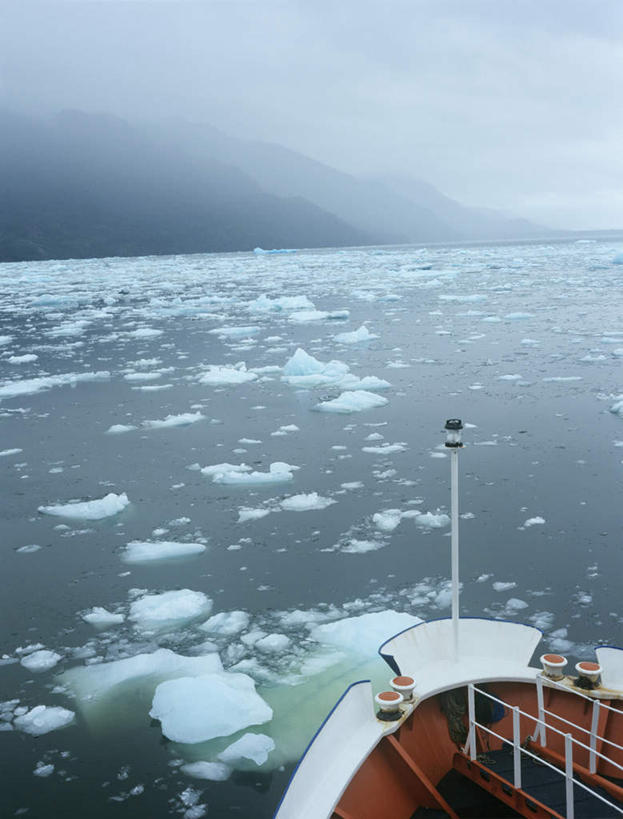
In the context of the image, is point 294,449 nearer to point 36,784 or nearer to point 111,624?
point 111,624

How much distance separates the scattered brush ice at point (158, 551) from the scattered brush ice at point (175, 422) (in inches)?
151

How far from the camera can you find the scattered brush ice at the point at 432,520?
5.98 m

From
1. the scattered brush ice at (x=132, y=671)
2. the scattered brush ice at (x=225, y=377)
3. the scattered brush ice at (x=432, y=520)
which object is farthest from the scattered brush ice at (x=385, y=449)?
the scattered brush ice at (x=225, y=377)

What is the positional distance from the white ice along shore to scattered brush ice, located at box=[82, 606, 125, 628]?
6.94 metres

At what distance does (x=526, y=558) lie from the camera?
5328mm

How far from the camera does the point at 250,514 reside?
6.40m

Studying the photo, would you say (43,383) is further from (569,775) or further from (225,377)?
(569,775)

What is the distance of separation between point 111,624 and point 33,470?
3.79 meters

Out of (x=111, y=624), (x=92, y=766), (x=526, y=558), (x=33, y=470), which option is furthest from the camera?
(x=33, y=470)

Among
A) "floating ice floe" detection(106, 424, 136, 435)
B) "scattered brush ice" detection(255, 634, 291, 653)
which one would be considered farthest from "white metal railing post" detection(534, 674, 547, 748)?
"floating ice floe" detection(106, 424, 136, 435)

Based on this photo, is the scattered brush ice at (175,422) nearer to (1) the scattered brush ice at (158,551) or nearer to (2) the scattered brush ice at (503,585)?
(1) the scattered brush ice at (158,551)

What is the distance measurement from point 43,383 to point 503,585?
33.3 feet

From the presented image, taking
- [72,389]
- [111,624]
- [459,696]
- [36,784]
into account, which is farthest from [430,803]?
[72,389]

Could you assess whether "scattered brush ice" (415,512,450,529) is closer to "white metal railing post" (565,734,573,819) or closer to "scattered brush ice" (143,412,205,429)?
"white metal railing post" (565,734,573,819)
